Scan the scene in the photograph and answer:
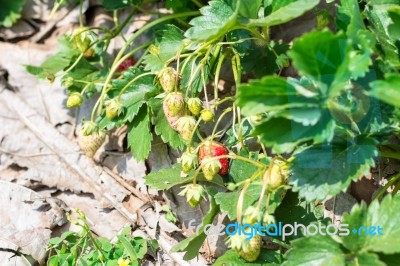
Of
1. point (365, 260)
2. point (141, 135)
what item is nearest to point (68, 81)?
point (141, 135)

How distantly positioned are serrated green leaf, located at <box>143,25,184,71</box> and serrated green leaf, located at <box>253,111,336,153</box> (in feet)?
2.20

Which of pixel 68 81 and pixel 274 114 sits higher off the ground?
pixel 274 114

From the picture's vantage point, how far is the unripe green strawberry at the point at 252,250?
5.14ft

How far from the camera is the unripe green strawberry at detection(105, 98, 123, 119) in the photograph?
195 centimetres

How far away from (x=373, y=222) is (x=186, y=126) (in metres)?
0.57

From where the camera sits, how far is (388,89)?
1326mm

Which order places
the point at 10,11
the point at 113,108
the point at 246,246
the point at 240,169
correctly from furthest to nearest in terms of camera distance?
the point at 10,11 < the point at 113,108 < the point at 240,169 < the point at 246,246

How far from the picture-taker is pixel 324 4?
2.19 meters

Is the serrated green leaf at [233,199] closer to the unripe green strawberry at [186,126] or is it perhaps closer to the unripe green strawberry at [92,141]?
the unripe green strawberry at [186,126]

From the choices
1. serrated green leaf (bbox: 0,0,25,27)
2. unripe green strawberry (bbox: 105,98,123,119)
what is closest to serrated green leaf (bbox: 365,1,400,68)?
unripe green strawberry (bbox: 105,98,123,119)

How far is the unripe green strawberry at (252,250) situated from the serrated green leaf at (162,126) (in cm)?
45

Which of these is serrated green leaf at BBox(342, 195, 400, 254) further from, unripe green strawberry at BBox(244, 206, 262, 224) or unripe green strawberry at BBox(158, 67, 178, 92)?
unripe green strawberry at BBox(158, 67, 178, 92)

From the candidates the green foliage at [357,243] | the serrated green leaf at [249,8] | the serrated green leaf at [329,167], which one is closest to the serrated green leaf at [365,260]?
the green foliage at [357,243]

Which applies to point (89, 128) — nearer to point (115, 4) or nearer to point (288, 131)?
point (115, 4)
